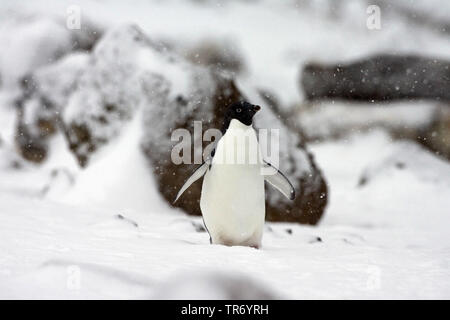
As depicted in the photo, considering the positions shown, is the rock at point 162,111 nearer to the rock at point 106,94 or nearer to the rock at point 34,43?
the rock at point 106,94

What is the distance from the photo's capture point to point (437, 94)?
23.8 ft

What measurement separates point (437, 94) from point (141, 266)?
21.7 feet

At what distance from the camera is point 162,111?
11.1ft

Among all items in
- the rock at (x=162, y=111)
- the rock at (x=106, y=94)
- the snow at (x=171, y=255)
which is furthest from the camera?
the rock at (x=106, y=94)

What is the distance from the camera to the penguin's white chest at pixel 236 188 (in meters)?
2.08

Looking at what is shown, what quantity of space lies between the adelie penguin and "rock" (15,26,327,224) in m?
1.14

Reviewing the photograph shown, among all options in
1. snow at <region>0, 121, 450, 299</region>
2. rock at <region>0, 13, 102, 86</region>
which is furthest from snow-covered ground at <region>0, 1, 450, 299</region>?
rock at <region>0, 13, 102, 86</region>

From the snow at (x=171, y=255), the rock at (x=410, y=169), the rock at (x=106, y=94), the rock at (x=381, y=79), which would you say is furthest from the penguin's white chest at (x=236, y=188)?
the rock at (x=381, y=79)

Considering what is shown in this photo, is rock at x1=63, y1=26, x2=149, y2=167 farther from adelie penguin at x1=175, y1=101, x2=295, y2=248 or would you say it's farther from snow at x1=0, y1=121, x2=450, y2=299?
adelie penguin at x1=175, y1=101, x2=295, y2=248

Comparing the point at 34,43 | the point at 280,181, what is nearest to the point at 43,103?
the point at 34,43

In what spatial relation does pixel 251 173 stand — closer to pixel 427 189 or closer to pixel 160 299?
pixel 160 299

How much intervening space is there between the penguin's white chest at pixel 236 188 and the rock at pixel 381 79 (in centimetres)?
579

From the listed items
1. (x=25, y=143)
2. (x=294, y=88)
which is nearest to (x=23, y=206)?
(x=25, y=143)

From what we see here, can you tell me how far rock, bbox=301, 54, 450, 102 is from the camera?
7281 millimetres
